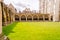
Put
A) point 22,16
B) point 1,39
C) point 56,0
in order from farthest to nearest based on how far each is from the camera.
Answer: point 22,16
point 56,0
point 1,39

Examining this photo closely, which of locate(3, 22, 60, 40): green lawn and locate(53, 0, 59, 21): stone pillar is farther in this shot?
locate(53, 0, 59, 21): stone pillar

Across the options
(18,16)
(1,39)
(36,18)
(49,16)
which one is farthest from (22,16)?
(1,39)

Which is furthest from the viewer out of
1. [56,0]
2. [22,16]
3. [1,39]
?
[22,16]

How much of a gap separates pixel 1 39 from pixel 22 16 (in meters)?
64.9

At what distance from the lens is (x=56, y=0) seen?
64.9 meters

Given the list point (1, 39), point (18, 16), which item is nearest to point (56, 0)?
point (18, 16)

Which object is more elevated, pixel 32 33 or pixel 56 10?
pixel 56 10

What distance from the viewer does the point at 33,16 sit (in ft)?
228

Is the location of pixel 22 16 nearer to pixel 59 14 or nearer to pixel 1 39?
pixel 59 14

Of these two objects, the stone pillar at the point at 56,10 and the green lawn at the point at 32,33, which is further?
the stone pillar at the point at 56,10

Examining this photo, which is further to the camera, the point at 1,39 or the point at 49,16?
the point at 49,16

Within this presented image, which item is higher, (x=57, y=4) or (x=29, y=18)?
(x=57, y=4)

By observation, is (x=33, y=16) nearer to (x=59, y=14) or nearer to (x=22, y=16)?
(x=22, y=16)

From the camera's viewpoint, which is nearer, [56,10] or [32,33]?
[32,33]
